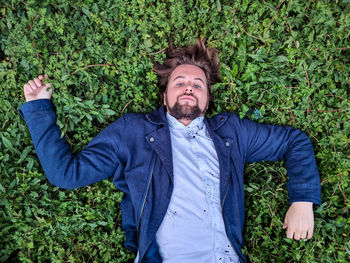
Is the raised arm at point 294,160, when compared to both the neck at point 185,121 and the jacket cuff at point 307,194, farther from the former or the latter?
the neck at point 185,121

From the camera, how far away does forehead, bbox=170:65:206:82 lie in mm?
3445

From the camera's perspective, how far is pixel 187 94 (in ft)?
10.7

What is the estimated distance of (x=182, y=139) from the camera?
10.6 ft

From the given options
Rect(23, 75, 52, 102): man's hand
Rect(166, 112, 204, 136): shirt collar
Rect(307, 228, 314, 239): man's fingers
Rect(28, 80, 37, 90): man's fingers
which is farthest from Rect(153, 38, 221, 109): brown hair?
Rect(307, 228, 314, 239): man's fingers

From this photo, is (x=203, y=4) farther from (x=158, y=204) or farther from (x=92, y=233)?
(x=92, y=233)

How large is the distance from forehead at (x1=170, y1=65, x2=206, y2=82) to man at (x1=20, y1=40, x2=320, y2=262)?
1 cm

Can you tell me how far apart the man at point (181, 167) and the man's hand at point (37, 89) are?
0.01m

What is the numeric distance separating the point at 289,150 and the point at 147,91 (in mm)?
1980

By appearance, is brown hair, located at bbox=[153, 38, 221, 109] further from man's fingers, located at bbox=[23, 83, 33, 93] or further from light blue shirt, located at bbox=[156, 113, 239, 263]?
man's fingers, located at bbox=[23, 83, 33, 93]

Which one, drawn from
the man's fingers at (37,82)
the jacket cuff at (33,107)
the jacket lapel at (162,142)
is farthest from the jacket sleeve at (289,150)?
the man's fingers at (37,82)

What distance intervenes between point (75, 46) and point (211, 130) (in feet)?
6.55

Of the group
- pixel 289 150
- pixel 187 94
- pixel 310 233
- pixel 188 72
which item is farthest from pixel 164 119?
pixel 310 233

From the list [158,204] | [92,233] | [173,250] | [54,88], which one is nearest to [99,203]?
Answer: [92,233]

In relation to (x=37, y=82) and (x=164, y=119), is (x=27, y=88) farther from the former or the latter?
(x=164, y=119)
